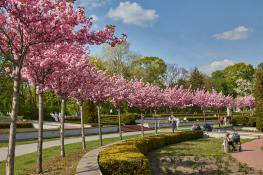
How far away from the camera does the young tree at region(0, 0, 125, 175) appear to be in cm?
948

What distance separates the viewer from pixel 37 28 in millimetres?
9977

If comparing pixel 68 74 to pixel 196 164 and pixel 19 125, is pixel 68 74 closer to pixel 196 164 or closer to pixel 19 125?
pixel 196 164

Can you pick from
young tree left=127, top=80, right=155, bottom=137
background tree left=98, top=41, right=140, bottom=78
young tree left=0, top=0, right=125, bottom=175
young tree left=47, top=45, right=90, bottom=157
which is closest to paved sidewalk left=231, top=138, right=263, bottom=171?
young tree left=127, top=80, right=155, bottom=137

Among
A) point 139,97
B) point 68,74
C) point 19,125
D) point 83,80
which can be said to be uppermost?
point 68,74

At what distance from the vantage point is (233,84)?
379 ft

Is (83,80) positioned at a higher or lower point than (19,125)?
higher

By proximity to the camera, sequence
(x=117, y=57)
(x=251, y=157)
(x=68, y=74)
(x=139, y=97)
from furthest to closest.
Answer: (x=117, y=57) < (x=139, y=97) < (x=251, y=157) < (x=68, y=74)

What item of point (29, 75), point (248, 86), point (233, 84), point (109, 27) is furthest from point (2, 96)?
point (233, 84)

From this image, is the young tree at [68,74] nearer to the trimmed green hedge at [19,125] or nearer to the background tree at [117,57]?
the trimmed green hedge at [19,125]

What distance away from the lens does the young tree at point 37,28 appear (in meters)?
9.48

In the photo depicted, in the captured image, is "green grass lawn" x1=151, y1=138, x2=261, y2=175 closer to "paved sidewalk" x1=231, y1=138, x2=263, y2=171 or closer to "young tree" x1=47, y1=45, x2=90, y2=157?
"paved sidewalk" x1=231, y1=138, x2=263, y2=171

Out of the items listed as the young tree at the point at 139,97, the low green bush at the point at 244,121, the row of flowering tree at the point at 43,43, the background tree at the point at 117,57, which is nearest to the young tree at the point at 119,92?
the young tree at the point at 139,97

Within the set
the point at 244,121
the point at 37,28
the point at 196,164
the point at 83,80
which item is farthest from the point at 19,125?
the point at 37,28

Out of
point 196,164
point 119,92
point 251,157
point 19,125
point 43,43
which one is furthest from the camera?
point 19,125
